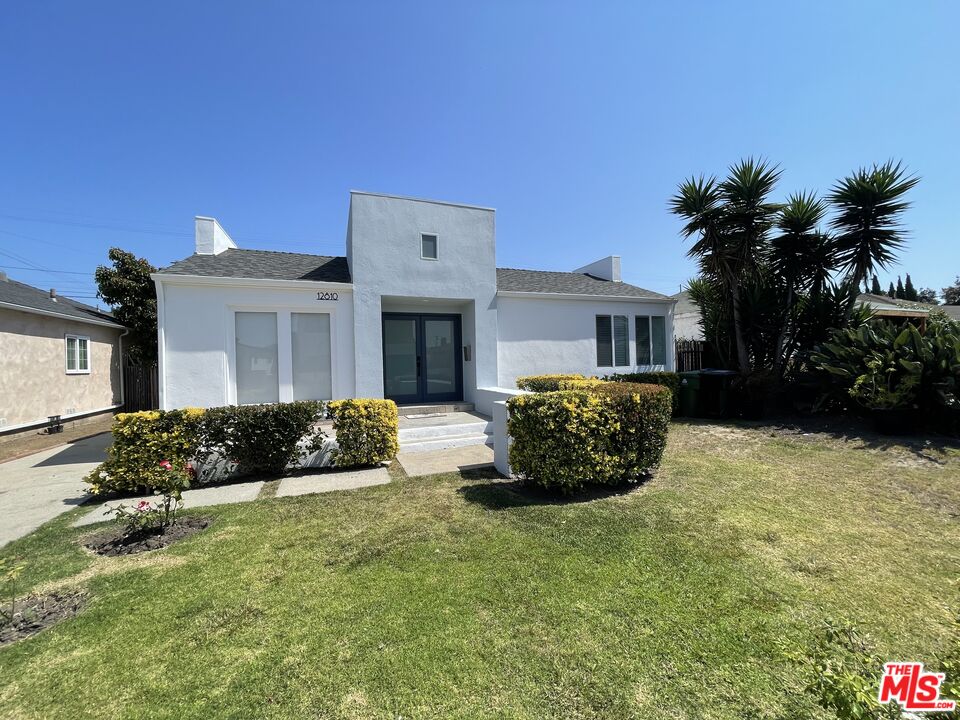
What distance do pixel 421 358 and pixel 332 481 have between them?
5.29 metres

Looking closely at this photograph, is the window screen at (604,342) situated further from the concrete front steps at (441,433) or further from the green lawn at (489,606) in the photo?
the green lawn at (489,606)

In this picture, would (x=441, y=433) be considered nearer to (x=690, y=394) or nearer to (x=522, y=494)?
(x=522, y=494)

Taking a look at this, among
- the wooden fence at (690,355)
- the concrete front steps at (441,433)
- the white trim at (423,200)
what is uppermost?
the white trim at (423,200)

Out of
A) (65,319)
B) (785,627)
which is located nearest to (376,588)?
(785,627)

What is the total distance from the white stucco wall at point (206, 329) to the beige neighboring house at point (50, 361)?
6.13 metres

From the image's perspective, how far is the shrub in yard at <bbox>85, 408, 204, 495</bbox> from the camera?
5.33m

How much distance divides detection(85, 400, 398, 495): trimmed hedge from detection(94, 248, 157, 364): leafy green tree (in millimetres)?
12948

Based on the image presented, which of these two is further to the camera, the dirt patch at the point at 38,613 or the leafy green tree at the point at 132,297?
the leafy green tree at the point at 132,297

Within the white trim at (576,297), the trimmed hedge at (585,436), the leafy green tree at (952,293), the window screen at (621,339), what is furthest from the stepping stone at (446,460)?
the leafy green tree at (952,293)

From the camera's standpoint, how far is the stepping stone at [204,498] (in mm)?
4718

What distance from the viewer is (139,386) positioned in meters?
16.0

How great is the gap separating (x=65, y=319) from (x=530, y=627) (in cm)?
1687

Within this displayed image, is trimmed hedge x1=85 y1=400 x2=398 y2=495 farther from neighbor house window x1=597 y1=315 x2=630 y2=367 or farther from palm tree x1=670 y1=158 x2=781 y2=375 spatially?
palm tree x1=670 y1=158 x2=781 y2=375

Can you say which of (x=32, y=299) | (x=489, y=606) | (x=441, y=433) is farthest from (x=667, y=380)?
(x=32, y=299)
